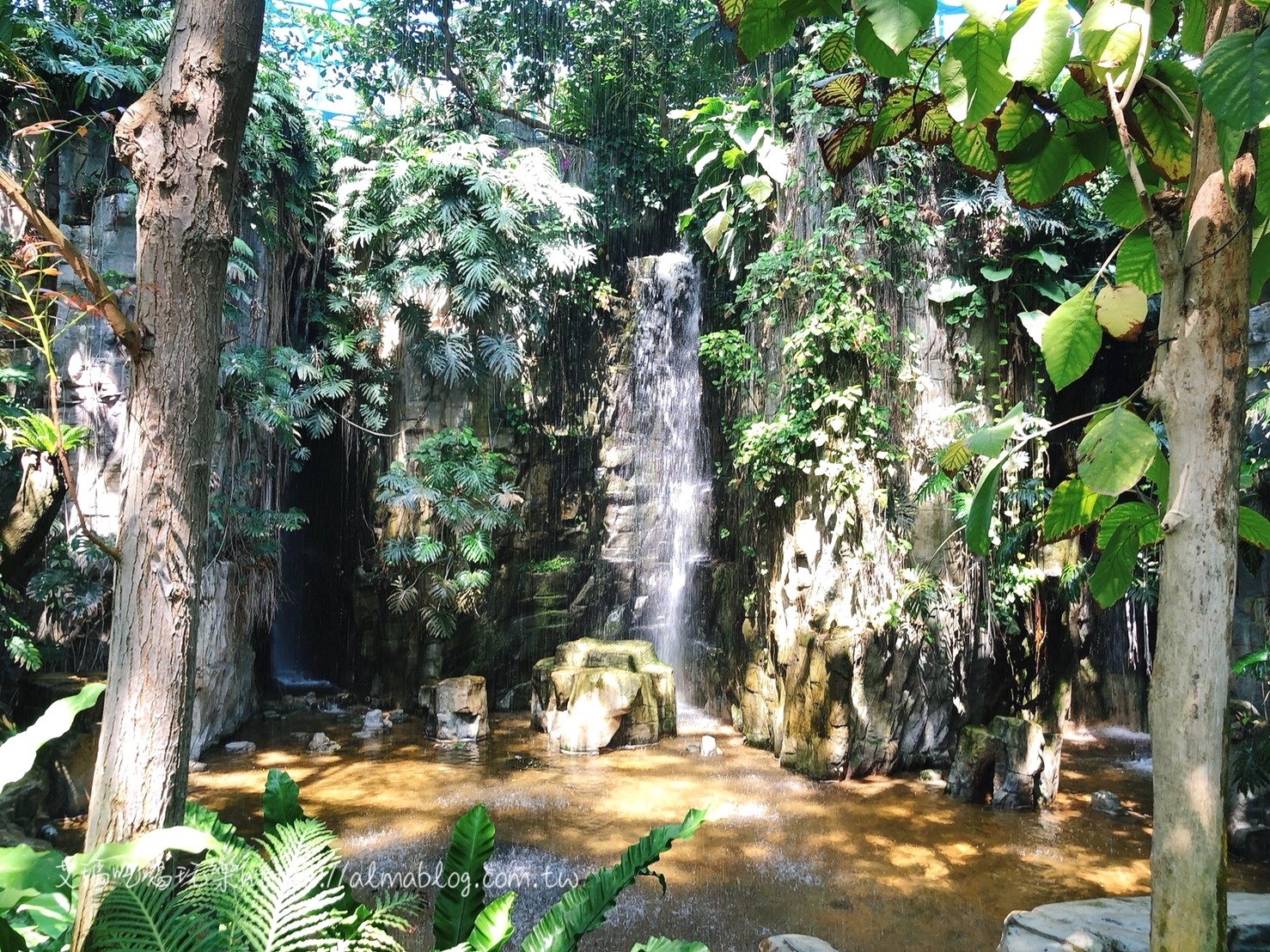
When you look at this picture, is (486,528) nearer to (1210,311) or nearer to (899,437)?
(899,437)

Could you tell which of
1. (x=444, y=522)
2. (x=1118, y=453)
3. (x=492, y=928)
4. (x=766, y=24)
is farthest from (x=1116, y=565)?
(x=444, y=522)

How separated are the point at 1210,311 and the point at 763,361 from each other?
255 inches

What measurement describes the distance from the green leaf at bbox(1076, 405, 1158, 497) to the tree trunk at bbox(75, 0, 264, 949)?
215cm

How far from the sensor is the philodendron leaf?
1151 millimetres

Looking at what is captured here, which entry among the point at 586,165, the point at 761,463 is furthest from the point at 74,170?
the point at 761,463

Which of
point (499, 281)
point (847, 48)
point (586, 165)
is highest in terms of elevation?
point (586, 165)

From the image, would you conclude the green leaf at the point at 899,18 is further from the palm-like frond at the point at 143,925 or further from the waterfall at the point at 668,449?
the waterfall at the point at 668,449

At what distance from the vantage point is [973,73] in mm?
1049

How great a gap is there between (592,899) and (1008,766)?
4.31 metres

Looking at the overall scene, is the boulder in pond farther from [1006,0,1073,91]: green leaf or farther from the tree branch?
[1006,0,1073,91]: green leaf

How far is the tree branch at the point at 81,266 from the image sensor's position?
5.96 ft

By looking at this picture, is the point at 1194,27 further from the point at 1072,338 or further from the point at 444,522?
the point at 444,522

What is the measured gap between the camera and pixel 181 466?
2.23m

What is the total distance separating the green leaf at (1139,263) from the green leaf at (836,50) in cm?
52
